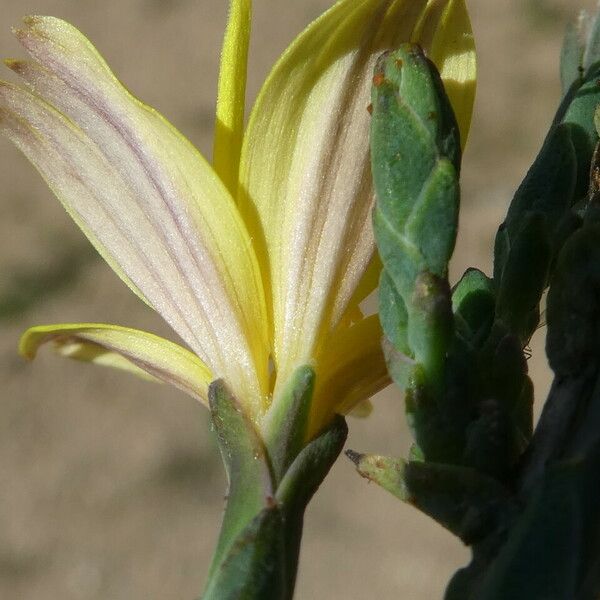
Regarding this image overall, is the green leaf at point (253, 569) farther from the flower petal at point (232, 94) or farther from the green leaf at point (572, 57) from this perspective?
the green leaf at point (572, 57)

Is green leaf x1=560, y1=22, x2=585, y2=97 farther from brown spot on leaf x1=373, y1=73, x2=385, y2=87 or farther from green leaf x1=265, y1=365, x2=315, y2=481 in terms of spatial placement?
green leaf x1=265, y1=365, x2=315, y2=481

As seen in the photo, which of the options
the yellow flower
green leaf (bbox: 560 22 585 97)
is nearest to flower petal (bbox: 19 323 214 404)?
the yellow flower

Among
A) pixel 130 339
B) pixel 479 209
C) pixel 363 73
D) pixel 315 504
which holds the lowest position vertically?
pixel 315 504

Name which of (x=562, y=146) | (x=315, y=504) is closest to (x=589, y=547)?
(x=562, y=146)

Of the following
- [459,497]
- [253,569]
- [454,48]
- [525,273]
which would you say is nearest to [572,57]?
[454,48]

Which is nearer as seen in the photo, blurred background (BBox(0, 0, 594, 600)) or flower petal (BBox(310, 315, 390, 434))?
flower petal (BBox(310, 315, 390, 434))

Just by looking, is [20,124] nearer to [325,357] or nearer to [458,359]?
[325,357]

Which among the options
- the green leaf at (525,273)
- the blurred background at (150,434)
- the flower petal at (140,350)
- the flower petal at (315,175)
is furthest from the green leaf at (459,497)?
the blurred background at (150,434)
